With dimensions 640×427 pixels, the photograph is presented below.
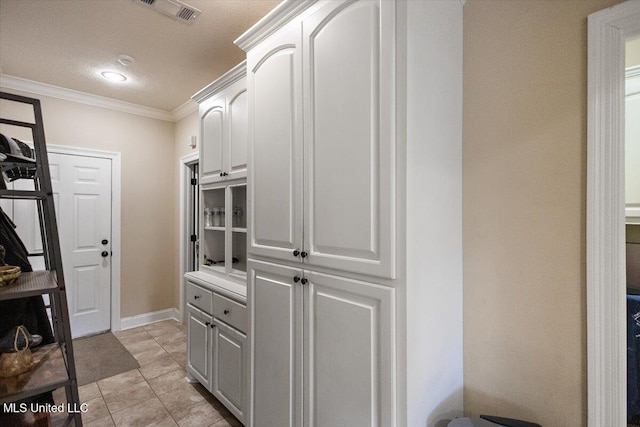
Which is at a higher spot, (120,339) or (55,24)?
(55,24)

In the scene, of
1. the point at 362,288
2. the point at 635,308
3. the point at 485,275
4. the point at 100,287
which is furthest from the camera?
the point at 100,287

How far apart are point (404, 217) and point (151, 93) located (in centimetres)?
331

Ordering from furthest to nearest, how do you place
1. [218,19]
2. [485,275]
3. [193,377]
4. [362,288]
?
[193,377]
[218,19]
[485,275]
[362,288]

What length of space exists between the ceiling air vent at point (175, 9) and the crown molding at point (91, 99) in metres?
1.63

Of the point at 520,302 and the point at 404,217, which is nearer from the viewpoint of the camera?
the point at 404,217

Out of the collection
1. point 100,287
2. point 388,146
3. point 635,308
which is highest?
point 388,146

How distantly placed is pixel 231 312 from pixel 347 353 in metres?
1.01

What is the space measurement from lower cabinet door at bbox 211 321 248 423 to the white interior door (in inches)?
86.7

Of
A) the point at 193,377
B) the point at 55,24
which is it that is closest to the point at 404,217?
the point at 193,377

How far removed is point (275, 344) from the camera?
1.57 m

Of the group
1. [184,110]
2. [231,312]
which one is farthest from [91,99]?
[231,312]

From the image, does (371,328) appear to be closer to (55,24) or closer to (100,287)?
(55,24)

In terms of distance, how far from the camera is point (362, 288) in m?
1.19

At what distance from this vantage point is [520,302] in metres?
1.27
